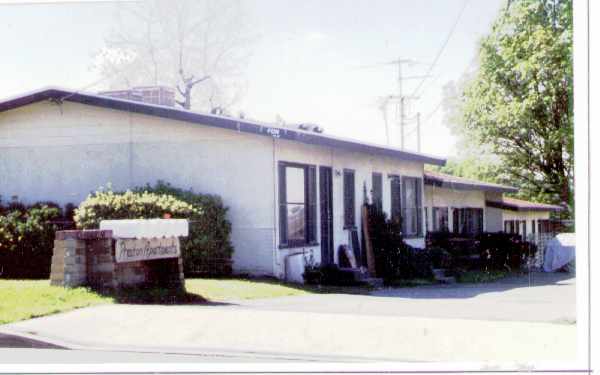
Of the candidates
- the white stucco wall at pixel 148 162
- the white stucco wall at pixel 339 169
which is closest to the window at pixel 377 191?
the white stucco wall at pixel 339 169

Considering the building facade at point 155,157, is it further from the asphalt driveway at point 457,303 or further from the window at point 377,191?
the window at point 377,191

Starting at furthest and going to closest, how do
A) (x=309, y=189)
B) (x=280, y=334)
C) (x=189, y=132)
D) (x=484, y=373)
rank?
(x=309, y=189), (x=189, y=132), (x=280, y=334), (x=484, y=373)

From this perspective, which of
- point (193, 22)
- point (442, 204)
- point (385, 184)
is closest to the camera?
point (193, 22)

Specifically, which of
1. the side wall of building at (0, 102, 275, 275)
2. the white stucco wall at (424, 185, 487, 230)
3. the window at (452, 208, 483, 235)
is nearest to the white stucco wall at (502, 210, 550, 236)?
the white stucco wall at (424, 185, 487, 230)

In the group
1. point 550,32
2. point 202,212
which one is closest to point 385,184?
point 550,32

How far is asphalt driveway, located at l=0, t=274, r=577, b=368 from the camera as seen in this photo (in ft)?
25.7

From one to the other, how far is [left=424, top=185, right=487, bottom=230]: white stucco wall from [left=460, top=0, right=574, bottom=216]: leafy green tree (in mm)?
A: 1483

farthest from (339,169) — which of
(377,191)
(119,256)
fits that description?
(119,256)

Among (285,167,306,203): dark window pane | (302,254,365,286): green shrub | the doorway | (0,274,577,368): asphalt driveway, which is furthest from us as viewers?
the doorway

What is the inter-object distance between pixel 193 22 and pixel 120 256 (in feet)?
31.0

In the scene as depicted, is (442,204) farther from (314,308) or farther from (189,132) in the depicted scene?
(314,308)

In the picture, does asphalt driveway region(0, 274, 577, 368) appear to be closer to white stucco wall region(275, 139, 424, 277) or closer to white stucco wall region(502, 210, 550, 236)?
white stucco wall region(275, 139, 424, 277)

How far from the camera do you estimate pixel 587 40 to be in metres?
7.07

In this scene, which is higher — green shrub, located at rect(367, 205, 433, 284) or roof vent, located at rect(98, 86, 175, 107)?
roof vent, located at rect(98, 86, 175, 107)
